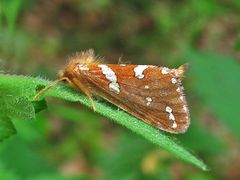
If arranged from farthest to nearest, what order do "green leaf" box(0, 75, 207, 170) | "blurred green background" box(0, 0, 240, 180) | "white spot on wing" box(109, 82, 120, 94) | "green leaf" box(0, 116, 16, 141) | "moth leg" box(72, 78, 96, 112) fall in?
"blurred green background" box(0, 0, 240, 180), "white spot on wing" box(109, 82, 120, 94), "moth leg" box(72, 78, 96, 112), "green leaf" box(0, 116, 16, 141), "green leaf" box(0, 75, 207, 170)

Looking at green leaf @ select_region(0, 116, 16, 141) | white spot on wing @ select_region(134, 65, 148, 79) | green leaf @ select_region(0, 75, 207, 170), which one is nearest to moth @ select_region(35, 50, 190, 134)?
white spot on wing @ select_region(134, 65, 148, 79)

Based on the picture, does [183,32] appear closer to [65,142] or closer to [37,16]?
[65,142]

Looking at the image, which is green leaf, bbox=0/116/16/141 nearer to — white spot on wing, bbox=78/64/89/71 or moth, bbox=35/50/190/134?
moth, bbox=35/50/190/134

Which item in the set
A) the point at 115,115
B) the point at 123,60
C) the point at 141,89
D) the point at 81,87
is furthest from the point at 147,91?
the point at 123,60

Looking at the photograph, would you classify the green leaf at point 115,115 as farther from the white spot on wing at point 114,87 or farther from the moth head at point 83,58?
the moth head at point 83,58

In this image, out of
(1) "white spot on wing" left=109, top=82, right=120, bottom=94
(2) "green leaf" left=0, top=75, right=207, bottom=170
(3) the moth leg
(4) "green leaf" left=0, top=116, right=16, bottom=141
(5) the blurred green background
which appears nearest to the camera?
(2) "green leaf" left=0, top=75, right=207, bottom=170

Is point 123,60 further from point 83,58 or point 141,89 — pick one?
point 141,89
